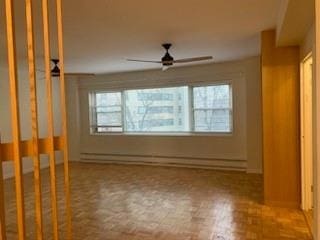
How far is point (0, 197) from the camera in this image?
4.46 ft

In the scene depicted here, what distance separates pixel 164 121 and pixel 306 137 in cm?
371

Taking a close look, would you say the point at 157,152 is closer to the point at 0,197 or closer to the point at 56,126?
the point at 56,126

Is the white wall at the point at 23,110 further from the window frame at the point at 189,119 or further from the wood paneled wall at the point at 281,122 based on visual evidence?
the wood paneled wall at the point at 281,122

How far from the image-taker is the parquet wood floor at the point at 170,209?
3.02 meters

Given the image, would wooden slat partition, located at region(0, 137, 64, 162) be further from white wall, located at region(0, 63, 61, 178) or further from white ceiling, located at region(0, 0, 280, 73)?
white wall, located at region(0, 63, 61, 178)

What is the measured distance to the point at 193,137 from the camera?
6.31 meters

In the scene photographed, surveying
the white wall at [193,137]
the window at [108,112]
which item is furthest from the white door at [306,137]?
the window at [108,112]

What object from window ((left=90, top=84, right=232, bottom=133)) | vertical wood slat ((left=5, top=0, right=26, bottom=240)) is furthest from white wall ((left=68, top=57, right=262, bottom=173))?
vertical wood slat ((left=5, top=0, right=26, bottom=240))

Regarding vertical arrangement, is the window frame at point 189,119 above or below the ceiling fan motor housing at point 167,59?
below

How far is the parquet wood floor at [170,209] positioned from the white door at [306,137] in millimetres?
260

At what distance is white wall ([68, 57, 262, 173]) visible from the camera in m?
5.69

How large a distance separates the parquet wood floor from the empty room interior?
0.02 m

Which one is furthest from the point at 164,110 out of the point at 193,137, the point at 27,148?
the point at 27,148

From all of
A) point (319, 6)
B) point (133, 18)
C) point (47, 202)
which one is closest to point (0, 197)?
point (319, 6)
